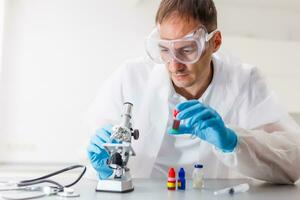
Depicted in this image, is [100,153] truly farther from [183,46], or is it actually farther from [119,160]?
[183,46]

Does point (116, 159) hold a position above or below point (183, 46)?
below

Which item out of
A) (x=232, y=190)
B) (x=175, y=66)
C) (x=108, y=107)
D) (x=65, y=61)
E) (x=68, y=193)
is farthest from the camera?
(x=65, y=61)

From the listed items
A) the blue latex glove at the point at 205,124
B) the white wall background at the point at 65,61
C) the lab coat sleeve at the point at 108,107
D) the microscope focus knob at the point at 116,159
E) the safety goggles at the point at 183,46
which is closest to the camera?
the microscope focus knob at the point at 116,159

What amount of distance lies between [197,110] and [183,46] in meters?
0.26

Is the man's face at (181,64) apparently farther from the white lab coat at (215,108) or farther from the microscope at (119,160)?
the microscope at (119,160)

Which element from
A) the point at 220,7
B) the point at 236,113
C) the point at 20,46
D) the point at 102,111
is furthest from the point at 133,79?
the point at 220,7

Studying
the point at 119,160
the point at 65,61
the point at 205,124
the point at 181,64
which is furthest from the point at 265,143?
the point at 65,61

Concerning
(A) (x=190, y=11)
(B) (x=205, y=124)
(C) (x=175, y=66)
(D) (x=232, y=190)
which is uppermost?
(A) (x=190, y=11)

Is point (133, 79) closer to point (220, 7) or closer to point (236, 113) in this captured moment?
point (236, 113)

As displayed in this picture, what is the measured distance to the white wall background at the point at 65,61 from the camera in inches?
93.7

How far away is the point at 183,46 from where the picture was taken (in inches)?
51.1

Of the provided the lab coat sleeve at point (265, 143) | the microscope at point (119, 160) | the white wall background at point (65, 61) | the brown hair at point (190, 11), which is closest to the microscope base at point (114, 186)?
the microscope at point (119, 160)

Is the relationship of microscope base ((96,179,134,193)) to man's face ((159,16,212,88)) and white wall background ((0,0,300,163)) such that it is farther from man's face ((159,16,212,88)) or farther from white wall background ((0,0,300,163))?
white wall background ((0,0,300,163))

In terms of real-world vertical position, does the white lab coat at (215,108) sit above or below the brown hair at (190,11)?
below
